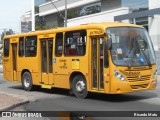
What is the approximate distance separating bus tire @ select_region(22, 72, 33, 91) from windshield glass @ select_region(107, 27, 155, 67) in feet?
19.6

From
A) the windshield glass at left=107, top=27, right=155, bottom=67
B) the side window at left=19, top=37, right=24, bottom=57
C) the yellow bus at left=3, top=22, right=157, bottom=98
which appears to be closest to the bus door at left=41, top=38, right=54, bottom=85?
the yellow bus at left=3, top=22, right=157, bottom=98

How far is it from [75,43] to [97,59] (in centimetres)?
152

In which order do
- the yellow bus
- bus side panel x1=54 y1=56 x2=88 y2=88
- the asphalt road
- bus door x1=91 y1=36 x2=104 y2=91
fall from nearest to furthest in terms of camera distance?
the asphalt road < the yellow bus < bus door x1=91 y1=36 x2=104 y2=91 < bus side panel x1=54 y1=56 x2=88 y2=88

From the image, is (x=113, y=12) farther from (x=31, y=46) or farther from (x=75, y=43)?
(x=75, y=43)

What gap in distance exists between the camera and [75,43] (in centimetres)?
1603

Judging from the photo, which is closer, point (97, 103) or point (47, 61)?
point (97, 103)

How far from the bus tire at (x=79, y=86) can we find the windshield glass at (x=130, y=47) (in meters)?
1.88

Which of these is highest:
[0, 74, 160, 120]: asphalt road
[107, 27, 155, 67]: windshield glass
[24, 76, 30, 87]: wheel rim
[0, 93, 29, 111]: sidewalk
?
[107, 27, 155, 67]: windshield glass

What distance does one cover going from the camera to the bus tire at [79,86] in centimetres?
1553

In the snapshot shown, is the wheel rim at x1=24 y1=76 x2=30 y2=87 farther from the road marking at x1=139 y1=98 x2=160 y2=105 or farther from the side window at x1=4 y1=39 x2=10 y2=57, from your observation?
the road marking at x1=139 y1=98 x2=160 y2=105

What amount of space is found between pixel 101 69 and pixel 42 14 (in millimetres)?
63672

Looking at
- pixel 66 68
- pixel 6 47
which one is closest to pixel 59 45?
pixel 66 68

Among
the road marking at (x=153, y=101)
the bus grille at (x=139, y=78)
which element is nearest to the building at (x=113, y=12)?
the road marking at (x=153, y=101)

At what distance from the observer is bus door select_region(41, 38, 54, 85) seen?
17.6 meters
